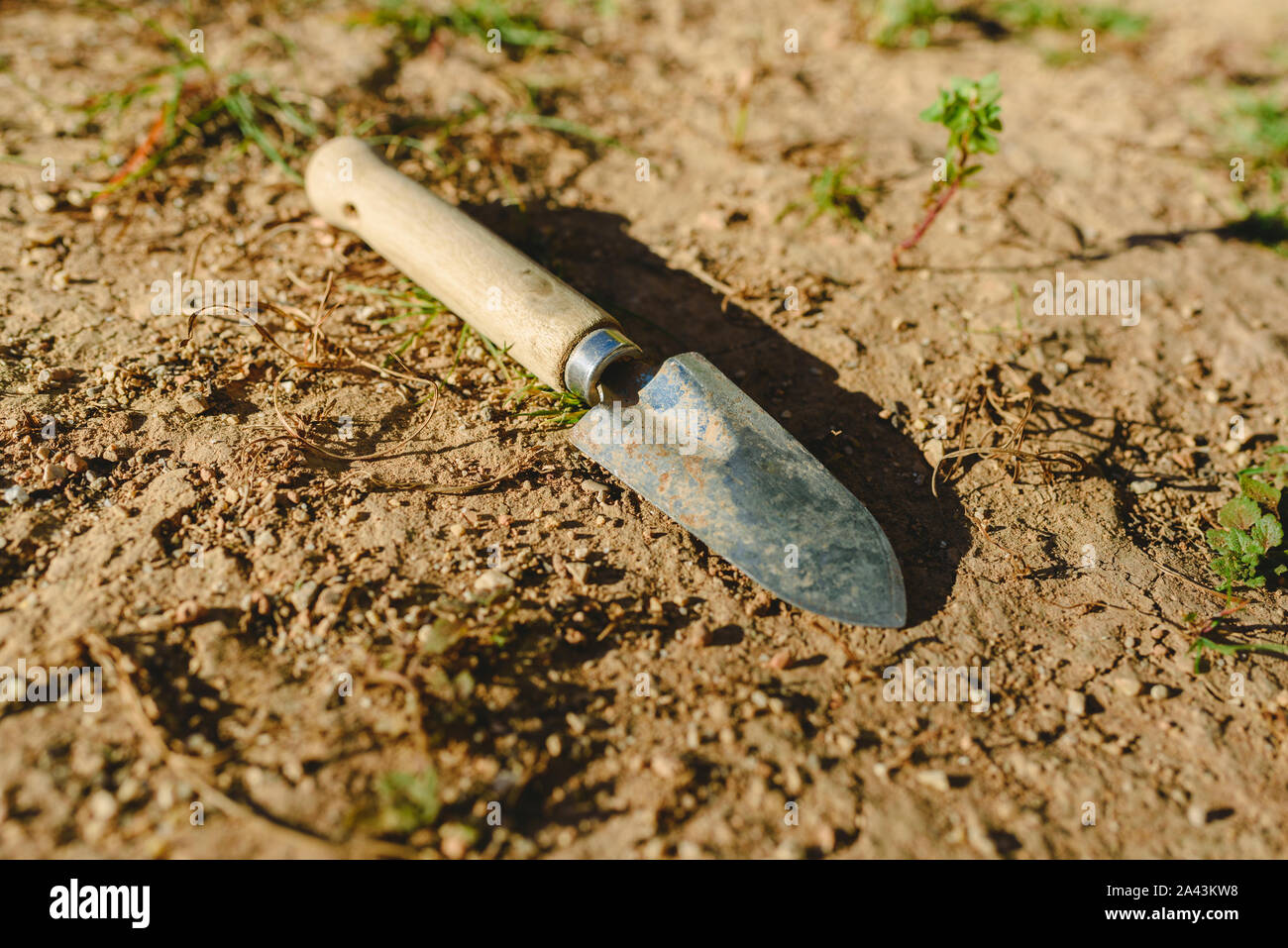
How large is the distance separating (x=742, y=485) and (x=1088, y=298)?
1784mm

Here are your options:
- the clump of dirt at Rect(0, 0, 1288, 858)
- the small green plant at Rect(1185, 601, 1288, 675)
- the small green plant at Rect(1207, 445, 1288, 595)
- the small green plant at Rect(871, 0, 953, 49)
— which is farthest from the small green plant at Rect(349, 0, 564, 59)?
the small green plant at Rect(1185, 601, 1288, 675)

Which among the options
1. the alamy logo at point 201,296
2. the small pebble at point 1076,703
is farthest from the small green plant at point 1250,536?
the alamy logo at point 201,296

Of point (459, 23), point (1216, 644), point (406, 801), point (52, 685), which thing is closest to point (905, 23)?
point (459, 23)

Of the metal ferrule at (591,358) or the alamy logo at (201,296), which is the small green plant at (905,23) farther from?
the alamy logo at (201,296)

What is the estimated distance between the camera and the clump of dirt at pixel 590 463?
1.93 m

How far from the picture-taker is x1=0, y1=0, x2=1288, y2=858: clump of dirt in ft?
6.34

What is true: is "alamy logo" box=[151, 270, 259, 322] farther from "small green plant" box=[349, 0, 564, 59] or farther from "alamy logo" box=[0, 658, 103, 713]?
"small green plant" box=[349, 0, 564, 59]

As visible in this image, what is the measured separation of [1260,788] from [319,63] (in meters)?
4.37

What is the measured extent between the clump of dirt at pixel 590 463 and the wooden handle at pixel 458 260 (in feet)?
0.75

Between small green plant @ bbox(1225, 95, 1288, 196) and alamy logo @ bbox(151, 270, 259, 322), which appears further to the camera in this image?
small green plant @ bbox(1225, 95, 1288, 196)

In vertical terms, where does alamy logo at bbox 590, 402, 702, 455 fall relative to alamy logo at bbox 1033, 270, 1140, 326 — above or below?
below

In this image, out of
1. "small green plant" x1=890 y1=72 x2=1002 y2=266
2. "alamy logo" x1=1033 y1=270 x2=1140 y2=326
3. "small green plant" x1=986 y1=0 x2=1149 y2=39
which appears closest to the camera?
"small green plant" x1=890 y1=72 x2=1002 y2=266
